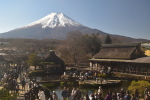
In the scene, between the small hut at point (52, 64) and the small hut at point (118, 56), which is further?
the small hut at point (52, 64)

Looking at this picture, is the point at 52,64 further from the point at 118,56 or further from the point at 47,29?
the point at 47,29

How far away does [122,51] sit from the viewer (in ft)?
98.4

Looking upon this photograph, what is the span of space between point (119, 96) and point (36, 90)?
5.95 meters

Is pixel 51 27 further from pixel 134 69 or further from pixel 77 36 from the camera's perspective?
pixel 134 69

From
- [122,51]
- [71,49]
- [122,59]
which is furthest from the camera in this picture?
[71,49]

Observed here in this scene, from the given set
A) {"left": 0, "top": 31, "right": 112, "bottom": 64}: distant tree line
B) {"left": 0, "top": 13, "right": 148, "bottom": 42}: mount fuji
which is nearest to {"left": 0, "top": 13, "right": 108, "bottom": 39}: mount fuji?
{"left": 0, "top": 13, "right": 148, "bottom": 42}: mount fuji

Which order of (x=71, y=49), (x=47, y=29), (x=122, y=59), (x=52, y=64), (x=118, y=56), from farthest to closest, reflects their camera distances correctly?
(x=47, y=29), (x=71, y=49), (x=118, y=56), (x=52, y=64), (x=122, y=59)

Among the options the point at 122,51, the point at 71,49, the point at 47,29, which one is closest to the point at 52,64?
the point at 71,49

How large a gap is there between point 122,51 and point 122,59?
7.38 ft

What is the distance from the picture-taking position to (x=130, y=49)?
28.9 metres

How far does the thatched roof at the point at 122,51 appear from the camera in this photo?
91.9 ft

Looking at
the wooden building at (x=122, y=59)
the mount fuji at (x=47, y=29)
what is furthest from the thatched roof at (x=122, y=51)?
the mount fuji at (x=47, y=29)

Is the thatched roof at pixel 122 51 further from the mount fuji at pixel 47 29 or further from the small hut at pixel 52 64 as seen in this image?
the mount fuji at pixel 47 29

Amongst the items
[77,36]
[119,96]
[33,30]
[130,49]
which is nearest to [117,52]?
[130,49]
